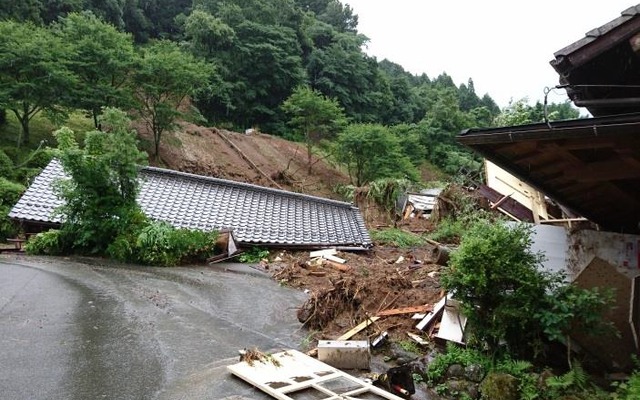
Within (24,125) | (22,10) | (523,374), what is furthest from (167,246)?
(22,10)

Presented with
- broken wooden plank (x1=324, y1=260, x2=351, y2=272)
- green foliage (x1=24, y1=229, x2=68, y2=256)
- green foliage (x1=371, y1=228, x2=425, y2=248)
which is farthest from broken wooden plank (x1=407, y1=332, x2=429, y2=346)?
green foliage (x1=24, y1=229, x2=68, y2=256)

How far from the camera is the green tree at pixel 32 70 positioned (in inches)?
669

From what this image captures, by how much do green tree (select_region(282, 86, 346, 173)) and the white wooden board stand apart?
23.5 meters

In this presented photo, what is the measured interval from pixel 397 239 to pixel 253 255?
237 inches

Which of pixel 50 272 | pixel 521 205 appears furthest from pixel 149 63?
pixel 521 205

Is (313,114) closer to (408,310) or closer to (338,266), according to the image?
(338,266)

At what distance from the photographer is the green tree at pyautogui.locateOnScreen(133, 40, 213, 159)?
20266 mm

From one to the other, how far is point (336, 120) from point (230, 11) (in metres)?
13.5

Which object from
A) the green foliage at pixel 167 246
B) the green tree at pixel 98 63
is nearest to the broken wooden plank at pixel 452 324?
the green foliage at pixel 167 246

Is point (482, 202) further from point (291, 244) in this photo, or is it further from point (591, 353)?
point (591, 353)

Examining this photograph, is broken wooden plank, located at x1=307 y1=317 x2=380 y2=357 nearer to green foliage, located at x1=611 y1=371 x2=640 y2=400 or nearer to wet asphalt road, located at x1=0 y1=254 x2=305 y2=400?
wet asphalt road, located at x1=0 y1=254 x2=305 y2=400

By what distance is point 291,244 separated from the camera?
13328 millimetres

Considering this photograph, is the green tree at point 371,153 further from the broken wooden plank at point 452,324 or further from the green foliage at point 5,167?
the broken wooden plank at point 452,324

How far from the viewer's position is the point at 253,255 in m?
12.7
